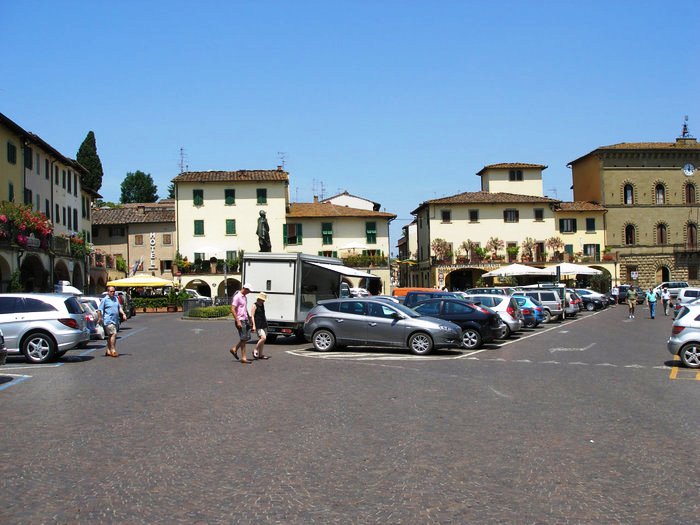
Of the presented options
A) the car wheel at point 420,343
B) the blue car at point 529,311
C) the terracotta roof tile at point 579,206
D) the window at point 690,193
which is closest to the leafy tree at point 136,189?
the terracotta roof tile at point 579,206

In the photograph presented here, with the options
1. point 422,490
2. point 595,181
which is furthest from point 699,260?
point 422,490

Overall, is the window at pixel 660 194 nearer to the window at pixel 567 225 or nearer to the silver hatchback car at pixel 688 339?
the window at pixel 567 225

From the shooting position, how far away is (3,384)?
45.5 feet

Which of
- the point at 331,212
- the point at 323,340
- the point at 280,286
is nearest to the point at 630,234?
the point at 331,212

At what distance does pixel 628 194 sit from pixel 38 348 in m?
64.9

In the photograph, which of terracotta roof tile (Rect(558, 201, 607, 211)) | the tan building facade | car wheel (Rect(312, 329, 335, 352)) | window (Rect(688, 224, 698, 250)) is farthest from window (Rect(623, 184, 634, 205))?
car wheel (Rect(312, 329, 335, 352))

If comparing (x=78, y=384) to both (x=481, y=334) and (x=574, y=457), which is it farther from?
(x=481, y=334)

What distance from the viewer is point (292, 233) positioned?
67750 mm

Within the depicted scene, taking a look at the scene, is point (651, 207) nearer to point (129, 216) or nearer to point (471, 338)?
point (129, 216)

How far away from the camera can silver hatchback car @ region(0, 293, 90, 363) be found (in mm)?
17812

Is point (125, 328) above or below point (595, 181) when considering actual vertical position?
below

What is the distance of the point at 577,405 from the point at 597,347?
11427 mm

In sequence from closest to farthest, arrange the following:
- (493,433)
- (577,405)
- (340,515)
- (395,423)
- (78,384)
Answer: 1. (340,515)
2. (493,433)
3. (395,423)
4. (577,405)
5. (78,384)

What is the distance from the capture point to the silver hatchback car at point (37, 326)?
1781 cm
